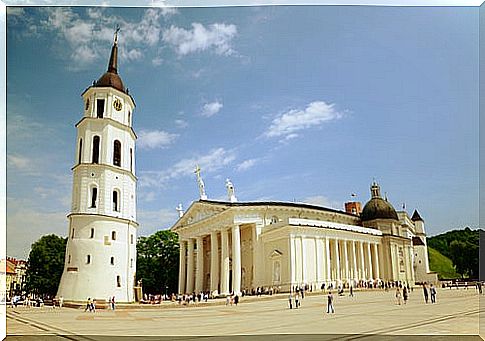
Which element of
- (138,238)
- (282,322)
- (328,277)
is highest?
(138,238)

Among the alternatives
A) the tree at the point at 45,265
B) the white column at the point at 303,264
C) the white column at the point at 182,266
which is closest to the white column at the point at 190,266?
the white column at the point at 182,266

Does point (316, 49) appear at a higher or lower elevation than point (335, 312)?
higher

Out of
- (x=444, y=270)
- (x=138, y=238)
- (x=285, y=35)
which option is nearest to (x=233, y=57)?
(x=285, y=35)

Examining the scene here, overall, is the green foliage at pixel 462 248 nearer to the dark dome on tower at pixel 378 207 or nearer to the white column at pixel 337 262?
the dark dome on tower at pixel 378 207

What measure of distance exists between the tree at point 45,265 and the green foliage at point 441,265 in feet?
31.1

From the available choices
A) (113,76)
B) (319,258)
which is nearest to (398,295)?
(319,258)

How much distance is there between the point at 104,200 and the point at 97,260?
161cm

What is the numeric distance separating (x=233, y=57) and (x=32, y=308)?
8.10m

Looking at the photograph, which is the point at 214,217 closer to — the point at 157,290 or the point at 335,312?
the point at 157,290

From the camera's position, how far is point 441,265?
44.0 feet

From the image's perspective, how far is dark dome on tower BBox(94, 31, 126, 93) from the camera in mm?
13258

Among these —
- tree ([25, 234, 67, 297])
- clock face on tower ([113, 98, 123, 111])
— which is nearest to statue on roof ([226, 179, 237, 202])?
clock face on tower ([113, 98, 123, 111])

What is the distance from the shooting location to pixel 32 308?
13078 mm

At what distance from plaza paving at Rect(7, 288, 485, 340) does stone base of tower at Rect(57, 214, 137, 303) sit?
606mm
